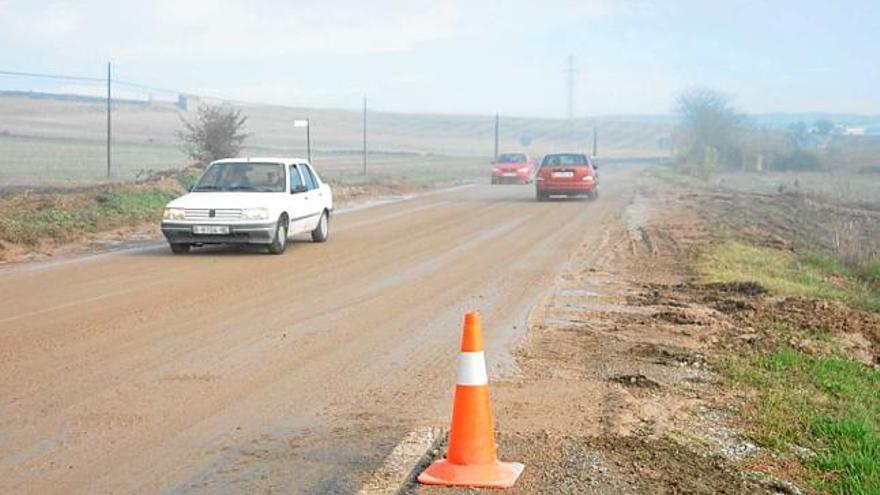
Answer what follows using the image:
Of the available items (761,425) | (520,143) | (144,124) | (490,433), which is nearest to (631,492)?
(490,433)

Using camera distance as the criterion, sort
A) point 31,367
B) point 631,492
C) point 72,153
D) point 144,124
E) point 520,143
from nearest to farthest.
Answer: point 631,492 < point 31,367 < point 72,153 < point 144,124 < point 520,143

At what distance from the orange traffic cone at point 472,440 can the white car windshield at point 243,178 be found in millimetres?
12546

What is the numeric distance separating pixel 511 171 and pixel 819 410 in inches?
1782

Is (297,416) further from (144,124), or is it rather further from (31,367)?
(144,124)

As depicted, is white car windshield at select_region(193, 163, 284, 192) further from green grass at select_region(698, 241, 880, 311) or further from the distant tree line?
the distant tree line

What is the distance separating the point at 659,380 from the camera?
8.28 m

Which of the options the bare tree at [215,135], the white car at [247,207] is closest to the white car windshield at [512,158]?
the bare tree at [215,135]

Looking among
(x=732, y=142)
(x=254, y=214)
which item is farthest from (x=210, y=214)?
(x=732, y=142)

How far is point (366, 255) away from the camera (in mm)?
17297

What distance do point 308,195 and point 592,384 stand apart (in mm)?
11499

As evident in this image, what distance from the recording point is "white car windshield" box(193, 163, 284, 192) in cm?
1808

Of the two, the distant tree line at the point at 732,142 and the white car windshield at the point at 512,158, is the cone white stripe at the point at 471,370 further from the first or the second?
the distant tree line at the point at 732,142

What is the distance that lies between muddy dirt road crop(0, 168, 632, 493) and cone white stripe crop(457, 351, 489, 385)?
688mm

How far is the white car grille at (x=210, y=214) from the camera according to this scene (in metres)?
16.9
